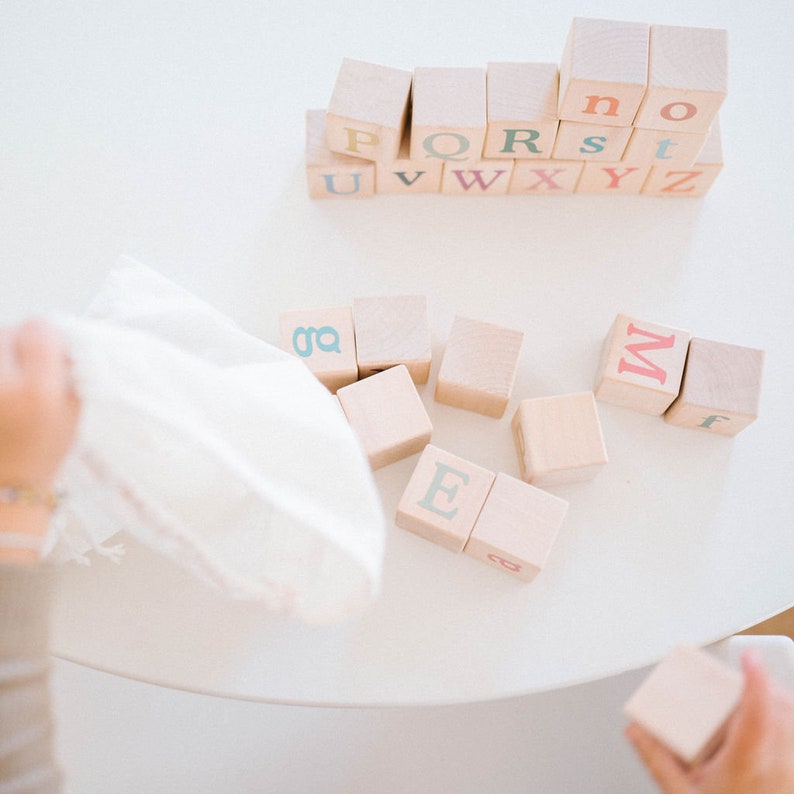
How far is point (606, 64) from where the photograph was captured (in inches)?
33.1

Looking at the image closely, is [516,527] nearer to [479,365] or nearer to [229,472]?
[479,365]

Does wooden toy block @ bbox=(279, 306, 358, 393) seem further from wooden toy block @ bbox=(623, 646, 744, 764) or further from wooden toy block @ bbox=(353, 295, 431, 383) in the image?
wooden toy block @ bbox=(623, 646, 744, 764)

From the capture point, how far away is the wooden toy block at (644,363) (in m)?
0.84

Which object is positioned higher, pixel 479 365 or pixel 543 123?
pixel 543 123

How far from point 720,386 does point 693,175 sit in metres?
0.32

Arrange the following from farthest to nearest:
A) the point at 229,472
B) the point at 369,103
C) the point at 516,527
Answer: the point at 369,103, the point at 516,527, the point at 229,472

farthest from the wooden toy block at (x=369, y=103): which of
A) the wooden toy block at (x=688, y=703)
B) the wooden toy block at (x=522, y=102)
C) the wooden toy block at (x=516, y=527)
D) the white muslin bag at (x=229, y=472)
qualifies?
the wooden toy block at (x=688, y=703)

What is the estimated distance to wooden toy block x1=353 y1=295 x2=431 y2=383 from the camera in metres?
0.85

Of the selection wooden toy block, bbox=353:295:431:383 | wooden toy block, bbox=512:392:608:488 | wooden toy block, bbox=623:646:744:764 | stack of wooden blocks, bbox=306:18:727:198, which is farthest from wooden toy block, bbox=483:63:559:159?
wooden toy block, bbox=623:646:744:764

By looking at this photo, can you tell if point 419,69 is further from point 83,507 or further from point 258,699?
point 258,699

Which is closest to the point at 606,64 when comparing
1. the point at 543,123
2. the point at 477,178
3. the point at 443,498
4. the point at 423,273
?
the point at 543,123

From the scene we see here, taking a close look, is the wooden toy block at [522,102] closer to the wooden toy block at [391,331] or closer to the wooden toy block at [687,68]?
the wooden toy block at [687,68]

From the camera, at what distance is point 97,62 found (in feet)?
3.42

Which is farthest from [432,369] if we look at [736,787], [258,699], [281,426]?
[736,787]
